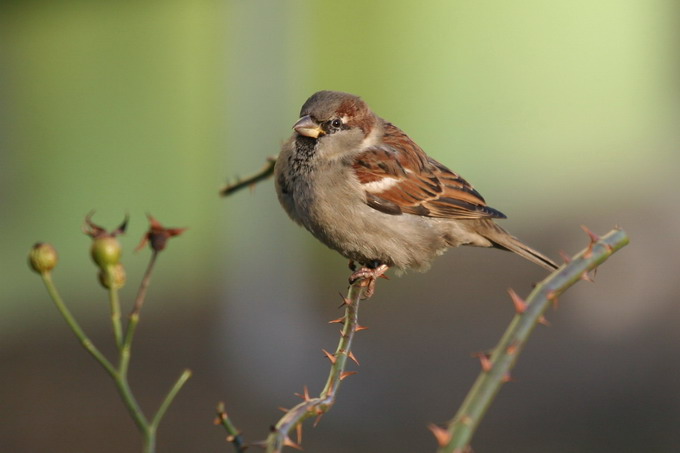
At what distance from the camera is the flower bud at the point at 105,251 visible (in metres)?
1.20

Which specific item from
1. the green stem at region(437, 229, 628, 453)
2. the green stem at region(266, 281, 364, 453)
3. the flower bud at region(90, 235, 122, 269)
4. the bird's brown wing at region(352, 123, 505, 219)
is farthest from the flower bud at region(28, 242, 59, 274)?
the bird's brown wing at region(352, 123, 505, 219)

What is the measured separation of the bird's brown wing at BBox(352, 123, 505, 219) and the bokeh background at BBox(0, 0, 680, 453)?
315 cm

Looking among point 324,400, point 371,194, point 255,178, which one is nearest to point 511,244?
point 371,194

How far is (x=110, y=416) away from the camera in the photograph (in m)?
6.18

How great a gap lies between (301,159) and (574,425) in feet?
11.7

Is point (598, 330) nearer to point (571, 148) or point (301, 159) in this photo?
point (571, 148)

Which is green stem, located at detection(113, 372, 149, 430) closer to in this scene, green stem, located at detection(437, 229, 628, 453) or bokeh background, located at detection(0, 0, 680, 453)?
green stem, located at detection(437, 229, 628, 453)

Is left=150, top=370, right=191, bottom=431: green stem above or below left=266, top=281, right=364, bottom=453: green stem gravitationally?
above

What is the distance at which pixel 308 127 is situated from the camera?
2.71m

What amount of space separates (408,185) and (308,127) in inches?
17.1

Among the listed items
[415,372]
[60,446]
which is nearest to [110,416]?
[60,446]

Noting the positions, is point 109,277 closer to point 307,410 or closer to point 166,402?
point 166,402

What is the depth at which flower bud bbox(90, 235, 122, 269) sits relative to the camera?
Answer: 1204 mm

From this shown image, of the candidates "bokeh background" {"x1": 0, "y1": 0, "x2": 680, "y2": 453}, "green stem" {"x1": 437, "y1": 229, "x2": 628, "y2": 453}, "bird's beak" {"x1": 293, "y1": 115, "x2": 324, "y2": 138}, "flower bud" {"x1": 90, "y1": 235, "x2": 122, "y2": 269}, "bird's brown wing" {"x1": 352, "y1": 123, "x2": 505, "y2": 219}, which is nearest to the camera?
"green stem" {"x1": 437, "y1": 229, "x2": 628, "y2": 453}
